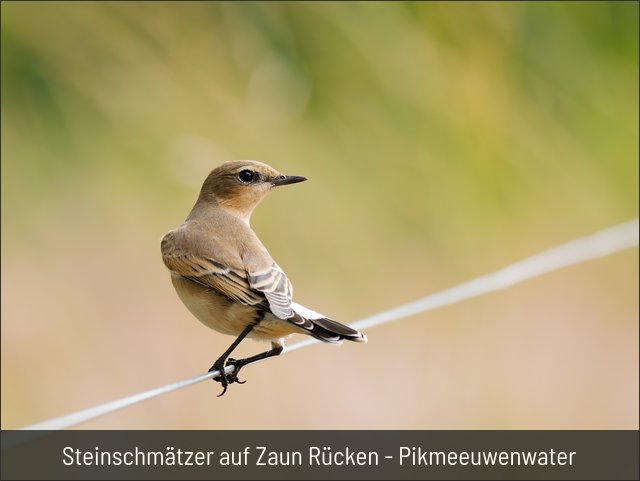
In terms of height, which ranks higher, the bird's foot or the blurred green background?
the blurred green background

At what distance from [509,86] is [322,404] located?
119cm

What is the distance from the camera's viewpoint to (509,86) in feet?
11.3

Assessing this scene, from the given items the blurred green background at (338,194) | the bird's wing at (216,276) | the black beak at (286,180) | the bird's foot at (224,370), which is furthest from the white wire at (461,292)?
the blurred green background at (338,194)

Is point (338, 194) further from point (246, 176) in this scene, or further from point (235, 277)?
point (235, 277)

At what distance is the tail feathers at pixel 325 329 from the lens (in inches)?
→ 64.2

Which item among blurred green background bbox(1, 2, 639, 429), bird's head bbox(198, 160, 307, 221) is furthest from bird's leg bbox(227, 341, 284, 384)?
blurred green background bbox(1, 2, 639, 429)

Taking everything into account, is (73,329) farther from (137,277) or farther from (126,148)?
(126,148)

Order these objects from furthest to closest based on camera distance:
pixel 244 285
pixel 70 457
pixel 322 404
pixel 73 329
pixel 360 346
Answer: pixel 360 346
pixel 322 404
pixel 73 329
pixel 70 457
pixel 244 285

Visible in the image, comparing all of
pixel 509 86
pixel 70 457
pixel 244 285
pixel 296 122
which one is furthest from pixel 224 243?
pixel 509 86

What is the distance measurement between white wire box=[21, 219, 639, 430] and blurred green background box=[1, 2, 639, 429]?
0.63m

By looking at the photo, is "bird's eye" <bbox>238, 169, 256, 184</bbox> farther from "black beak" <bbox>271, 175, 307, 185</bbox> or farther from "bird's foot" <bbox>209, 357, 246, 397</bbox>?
"bird's foot" <bbox>209, 357, 246, 397</bbox>

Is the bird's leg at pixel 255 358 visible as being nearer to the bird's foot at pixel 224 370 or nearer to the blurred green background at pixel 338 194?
the bird's foot at pixel 224 370

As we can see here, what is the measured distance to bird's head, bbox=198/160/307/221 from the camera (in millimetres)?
1957

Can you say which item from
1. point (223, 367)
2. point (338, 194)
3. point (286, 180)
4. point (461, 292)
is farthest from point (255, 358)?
point (338, 194)
